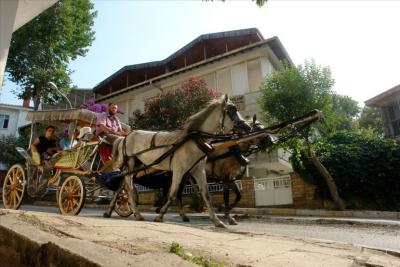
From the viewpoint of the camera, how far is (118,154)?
7.94m

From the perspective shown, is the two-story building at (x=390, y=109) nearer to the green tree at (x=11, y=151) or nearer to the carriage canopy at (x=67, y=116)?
the carriage canopy at (x=67, y=116)

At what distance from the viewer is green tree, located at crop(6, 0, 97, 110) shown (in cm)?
2188

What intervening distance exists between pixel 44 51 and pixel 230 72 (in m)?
12.0

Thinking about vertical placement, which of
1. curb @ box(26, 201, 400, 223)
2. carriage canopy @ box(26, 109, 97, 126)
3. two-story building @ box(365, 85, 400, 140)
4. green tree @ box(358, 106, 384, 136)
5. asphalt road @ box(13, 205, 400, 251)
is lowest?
asphalt road @ box(13, 205, 400, 251)

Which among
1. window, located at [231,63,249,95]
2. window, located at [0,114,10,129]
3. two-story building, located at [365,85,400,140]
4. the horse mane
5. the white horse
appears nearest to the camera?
the white horse

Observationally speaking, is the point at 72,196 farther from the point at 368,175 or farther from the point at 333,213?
the point at 368,175

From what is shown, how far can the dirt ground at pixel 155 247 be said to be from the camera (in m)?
2.61

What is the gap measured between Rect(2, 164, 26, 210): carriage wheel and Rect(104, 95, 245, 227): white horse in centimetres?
244

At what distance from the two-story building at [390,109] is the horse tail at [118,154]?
67.0ft

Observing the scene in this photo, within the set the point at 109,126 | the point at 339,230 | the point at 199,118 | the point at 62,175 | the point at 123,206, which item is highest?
the point at 109,126

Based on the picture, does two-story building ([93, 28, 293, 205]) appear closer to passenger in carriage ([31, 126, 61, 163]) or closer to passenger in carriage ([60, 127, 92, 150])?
passenger in carriage ([60, 127, 92, 150])

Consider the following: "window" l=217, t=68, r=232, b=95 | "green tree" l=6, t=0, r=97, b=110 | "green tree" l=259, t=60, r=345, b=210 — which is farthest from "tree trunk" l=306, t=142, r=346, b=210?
"green tree" l=6, t=0, r=97, b=110

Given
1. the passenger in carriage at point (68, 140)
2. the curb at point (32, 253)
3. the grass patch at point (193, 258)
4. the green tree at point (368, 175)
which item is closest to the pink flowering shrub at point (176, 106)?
the green tree at point (368, 175)

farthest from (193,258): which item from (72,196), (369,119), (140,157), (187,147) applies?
(369,119)
